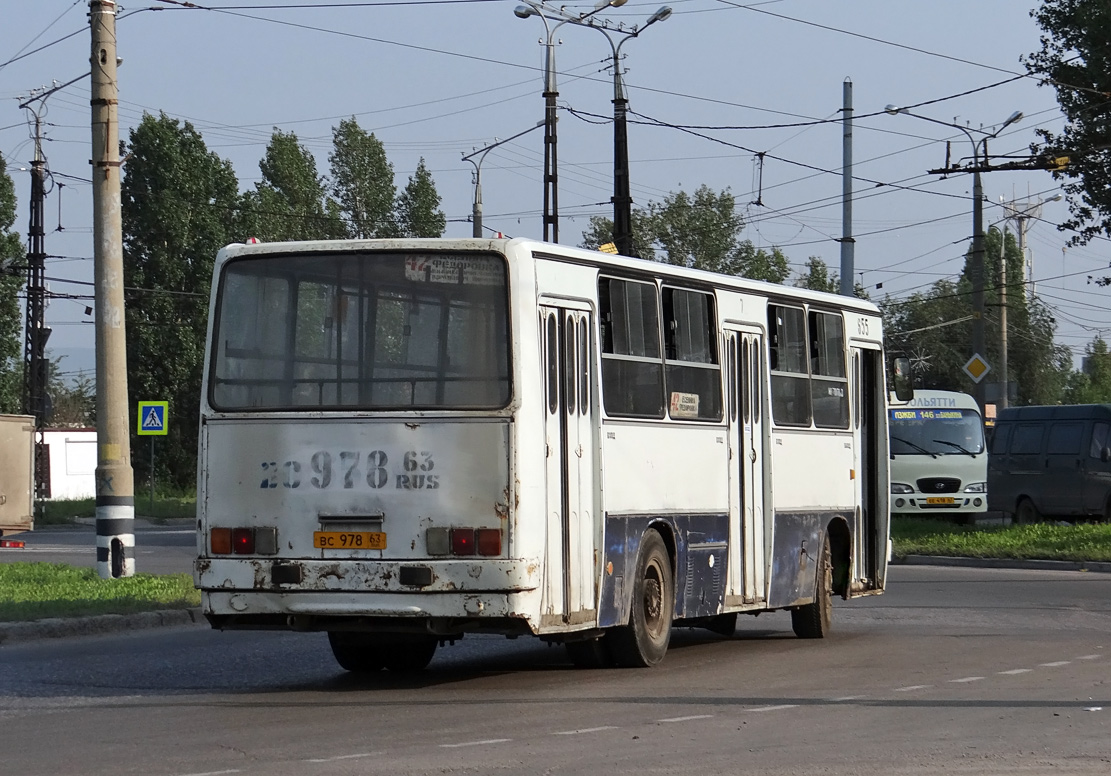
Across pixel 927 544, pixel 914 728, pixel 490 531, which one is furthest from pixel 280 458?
pixel 927 544

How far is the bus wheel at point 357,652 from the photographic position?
12.8 metres

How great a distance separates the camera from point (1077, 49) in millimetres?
31359

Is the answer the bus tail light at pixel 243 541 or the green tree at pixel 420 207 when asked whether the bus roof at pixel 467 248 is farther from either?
the green tree at pixel 420 207

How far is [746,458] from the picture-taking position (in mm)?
14766

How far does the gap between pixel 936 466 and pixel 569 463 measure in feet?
78.2

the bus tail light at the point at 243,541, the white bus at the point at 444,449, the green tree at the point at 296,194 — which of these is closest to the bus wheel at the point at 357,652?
the white bus at the point at 444,449

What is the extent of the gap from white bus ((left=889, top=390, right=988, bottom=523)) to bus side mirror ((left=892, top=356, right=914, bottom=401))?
1564cm

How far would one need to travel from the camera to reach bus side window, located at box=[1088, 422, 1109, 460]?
32781 millimetres

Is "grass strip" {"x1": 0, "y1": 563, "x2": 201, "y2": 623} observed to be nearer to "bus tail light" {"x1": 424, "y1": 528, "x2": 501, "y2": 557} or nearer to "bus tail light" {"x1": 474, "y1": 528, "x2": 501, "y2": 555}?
"bus tail light" {"x1": 424, "y1": 528, "x2": 501, "y2": 557}

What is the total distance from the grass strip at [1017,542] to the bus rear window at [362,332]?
16.8m

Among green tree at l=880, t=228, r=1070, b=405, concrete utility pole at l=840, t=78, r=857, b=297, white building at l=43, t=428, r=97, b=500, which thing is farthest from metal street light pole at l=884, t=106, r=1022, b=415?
green tree at l=880, t=228, r=1070, b=405

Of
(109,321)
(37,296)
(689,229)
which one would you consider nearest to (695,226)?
(689,229)

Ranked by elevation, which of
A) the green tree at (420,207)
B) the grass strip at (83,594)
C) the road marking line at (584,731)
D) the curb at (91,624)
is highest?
the green tree at (420,207)

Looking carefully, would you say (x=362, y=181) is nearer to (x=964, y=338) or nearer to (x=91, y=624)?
(x=964, y=338)
